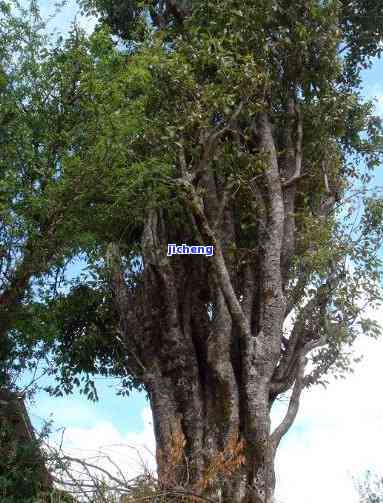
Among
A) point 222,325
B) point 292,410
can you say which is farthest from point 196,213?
point 292,410

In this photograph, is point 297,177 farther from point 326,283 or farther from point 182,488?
point 182,488

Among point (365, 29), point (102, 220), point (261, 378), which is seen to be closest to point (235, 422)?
point (261, 378)

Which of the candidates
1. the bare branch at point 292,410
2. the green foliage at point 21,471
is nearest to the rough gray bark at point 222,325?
the bare branch at point 292,410

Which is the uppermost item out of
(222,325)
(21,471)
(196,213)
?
Answer: (196,213)

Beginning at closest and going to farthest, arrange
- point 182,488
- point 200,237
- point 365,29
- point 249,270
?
1. point 182,488
2. point 200,237
3. point 249,270
4. point 365,29

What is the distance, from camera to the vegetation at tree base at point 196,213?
1203 cm

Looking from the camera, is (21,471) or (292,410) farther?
(292,410)

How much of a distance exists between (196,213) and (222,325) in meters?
2.17

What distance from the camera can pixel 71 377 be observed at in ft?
50.9

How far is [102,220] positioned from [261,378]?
3992 millimetres

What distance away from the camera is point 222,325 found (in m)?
13.7

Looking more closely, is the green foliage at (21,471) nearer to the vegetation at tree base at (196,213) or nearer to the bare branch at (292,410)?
the vegetation at tree base at (196,213)

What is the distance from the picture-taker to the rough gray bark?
12.7 meters

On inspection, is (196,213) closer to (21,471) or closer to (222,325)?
(222,325)
